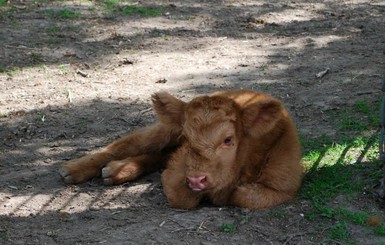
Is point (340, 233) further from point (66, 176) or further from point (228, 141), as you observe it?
point (66, 176)

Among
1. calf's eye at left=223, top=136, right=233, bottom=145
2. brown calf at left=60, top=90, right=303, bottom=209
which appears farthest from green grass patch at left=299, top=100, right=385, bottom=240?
calf's eye at left=223, top=136, right=233, bottom=145

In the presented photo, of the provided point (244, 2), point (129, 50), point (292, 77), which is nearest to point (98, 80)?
point (129, 50)

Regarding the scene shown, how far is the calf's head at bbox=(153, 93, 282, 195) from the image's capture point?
577 centimetres

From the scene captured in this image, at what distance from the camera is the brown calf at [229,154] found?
5797 millimetres

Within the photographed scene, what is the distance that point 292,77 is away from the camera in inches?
367

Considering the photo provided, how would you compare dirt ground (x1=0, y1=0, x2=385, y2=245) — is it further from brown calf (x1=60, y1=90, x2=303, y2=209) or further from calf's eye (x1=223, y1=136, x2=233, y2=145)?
calf's eye (x1=223, y1=136, x2=233, y2=145)

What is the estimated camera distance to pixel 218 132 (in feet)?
19.0

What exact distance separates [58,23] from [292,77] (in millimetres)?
4355

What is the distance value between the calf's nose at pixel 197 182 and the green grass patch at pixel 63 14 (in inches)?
269

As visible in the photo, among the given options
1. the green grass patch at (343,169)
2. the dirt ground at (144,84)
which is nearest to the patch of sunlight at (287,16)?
the dirt ground at (144,84)

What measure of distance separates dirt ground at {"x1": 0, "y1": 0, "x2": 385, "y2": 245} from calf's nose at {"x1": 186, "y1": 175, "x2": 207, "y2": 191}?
10.0 inches

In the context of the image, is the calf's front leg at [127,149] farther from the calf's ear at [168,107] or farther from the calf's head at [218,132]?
the calf's head at [218,132]

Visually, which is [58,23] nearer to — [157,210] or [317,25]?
[317,25]

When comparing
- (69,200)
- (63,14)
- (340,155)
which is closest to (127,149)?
(69,200)
